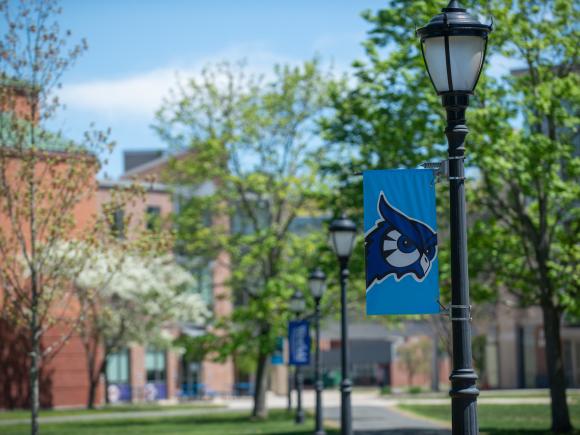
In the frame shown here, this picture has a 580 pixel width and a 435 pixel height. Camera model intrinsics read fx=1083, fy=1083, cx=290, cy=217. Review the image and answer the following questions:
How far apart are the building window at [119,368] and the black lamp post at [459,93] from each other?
62.1 meters

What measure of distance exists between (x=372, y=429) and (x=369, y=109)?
9592 mm

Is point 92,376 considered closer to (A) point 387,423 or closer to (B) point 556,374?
(A) point 387,423

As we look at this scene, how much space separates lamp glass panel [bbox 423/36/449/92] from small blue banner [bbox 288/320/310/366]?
762 inches

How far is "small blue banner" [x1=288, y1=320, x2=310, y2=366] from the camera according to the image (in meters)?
27.1

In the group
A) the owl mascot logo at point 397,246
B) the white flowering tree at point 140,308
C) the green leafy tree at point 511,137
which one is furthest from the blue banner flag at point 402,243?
the white flowering tree at point 140,308

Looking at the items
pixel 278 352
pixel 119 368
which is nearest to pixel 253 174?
pixel 278 352

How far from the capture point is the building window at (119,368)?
226 ft

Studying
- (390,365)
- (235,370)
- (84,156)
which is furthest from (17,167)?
(390,365)

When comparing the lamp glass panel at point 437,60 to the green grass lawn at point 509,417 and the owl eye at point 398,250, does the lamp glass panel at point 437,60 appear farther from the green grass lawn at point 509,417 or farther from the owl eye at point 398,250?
the green grass lawn at point 509,417

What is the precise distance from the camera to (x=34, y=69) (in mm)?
22172

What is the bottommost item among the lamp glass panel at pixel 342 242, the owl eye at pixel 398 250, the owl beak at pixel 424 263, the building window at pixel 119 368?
the building window at pixel 119 368

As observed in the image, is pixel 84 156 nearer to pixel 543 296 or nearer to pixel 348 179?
pixel 348 179

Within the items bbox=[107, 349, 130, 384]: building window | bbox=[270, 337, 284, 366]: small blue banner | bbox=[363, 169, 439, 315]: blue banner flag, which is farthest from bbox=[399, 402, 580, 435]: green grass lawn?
bbox=[107, 349, 130, 384]: building window

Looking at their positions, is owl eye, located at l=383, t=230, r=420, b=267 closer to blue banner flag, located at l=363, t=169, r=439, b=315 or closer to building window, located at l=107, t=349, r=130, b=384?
blue banner flag, located at l=363, t=169, r=439, b=315
